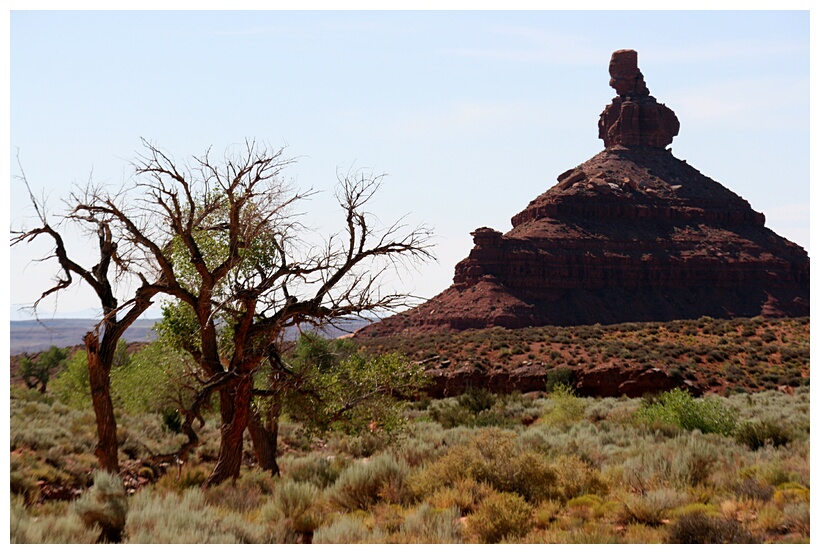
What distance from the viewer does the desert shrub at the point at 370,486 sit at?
1260cm

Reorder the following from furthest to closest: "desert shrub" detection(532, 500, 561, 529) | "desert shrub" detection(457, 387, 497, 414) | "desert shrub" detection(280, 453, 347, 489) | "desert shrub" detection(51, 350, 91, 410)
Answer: "desert shrub" detection(457, 387, 497, 414)
"desert shrub" detection(51, 350, 91, 410)
"desert shrub" detection(280, 453, 347, 489)
"desert shrub" detection(532, 500, 561, 529)

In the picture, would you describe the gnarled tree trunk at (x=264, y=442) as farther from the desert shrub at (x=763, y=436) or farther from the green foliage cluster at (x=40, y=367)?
the green foliage cluster at (x=40, y=367)

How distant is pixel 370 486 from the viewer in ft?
42.8

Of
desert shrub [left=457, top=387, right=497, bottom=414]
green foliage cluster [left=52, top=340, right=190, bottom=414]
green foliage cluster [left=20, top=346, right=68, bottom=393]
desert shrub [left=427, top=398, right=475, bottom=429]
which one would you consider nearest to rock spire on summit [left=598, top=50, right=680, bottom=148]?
green foliage cluster [left=20, top=346, right=68, bottom=393]

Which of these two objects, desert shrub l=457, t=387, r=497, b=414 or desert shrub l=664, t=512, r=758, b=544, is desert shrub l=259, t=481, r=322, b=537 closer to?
desert shrub l=664, t=512, r=758, b=544

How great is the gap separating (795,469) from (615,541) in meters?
6.13

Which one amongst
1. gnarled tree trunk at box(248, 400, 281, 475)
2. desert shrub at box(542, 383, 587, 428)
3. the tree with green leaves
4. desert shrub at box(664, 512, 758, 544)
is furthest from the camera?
desert shrub at box(542, 383, 587, 428)

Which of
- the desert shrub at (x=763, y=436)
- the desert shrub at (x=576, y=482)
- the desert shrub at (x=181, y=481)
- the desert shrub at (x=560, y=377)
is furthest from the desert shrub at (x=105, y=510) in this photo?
the desert shrub at (x=560, y=377)

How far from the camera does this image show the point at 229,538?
8883 millimetres

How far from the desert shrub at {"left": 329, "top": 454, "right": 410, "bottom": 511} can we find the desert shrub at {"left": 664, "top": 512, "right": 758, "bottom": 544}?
453 cm

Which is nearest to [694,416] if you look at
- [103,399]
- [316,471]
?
[316,471]

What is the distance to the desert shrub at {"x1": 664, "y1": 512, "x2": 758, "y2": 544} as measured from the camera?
9.25 meters

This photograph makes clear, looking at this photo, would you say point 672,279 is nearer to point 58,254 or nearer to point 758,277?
point 758,277
